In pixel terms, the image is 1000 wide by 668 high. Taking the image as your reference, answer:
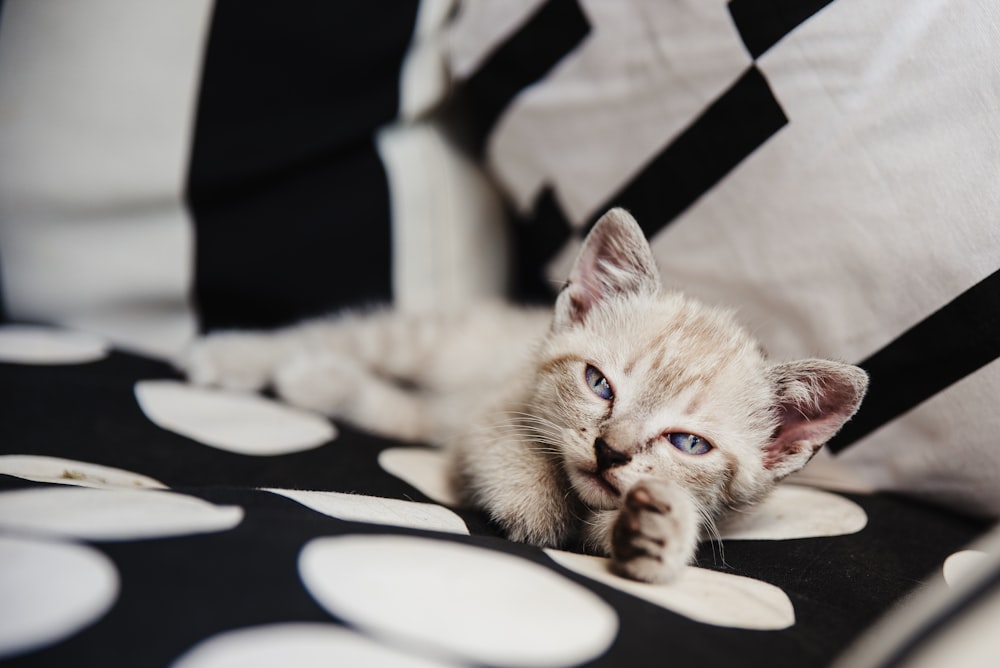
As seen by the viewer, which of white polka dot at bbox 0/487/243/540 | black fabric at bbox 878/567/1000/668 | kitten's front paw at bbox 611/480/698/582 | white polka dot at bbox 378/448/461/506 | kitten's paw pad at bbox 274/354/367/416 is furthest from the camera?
kitten's paw pad at bbox 274/354/367/416

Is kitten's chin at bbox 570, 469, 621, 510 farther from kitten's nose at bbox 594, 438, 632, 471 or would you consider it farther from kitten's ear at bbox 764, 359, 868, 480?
kitten's ear at bbox 764, 359, 868, 480

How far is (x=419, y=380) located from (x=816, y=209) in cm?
75

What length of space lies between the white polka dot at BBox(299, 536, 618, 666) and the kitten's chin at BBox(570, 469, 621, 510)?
0.61 feet

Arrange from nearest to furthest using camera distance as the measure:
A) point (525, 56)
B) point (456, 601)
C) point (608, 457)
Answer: point (456, 601), point (608, 457), point (525, 56)

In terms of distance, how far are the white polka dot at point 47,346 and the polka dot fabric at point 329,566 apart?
38mm

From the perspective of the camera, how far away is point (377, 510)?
25.6 inches

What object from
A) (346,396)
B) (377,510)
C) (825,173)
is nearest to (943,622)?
(377,510)

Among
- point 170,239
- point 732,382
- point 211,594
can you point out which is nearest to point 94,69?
point 170,239

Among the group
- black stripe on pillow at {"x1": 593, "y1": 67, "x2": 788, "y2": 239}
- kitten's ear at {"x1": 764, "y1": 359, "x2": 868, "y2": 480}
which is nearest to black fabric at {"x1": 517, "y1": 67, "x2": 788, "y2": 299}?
black stripe on pillow at {"x1": 593, "y1": 67, "x2": 788, "y2": 239}

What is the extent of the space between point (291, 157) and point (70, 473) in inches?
22.9

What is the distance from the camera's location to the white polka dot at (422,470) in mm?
821

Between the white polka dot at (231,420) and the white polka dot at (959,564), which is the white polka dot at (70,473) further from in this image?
the white polka dot at (959,564)

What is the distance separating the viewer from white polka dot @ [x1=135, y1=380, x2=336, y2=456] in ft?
2.69

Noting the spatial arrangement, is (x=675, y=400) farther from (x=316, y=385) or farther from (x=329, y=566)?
(x=316, y=385)
